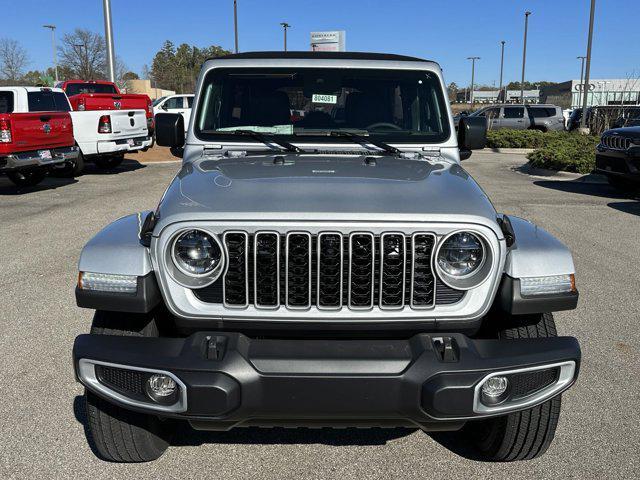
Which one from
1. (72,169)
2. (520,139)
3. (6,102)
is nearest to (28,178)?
(72,169)

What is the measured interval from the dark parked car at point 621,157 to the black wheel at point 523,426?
9.20 m

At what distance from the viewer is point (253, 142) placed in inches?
150

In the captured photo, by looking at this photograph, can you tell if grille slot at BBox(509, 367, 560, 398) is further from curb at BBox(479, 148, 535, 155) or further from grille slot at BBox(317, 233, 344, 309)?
curb at BBox(479, 148, 535, 155)

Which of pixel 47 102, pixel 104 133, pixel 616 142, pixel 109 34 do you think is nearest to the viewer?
pixel 616 142

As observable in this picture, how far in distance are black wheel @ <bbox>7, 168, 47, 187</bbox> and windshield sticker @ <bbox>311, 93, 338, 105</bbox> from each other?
973cm

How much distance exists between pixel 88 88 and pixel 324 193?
18834mm

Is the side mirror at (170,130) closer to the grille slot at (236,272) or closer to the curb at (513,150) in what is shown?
the grille slot at (236,272)

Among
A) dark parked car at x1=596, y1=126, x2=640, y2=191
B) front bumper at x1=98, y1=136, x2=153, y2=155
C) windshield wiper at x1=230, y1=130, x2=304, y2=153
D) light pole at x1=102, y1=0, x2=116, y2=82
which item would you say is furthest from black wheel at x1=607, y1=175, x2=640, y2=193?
light pole at x1=102, y1=0, x2=116, y2=82

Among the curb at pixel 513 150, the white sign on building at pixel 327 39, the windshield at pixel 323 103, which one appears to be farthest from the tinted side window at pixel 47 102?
the white sign on building at pixel 327 39

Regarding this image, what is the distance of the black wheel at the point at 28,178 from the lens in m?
12.2

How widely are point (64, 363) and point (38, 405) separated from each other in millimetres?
603

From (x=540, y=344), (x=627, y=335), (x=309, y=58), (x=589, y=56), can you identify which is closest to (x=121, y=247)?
(x=540, y=344)

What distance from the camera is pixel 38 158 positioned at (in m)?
11.9

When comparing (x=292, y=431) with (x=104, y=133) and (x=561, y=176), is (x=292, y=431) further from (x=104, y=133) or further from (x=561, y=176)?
(x=561, y=176)
